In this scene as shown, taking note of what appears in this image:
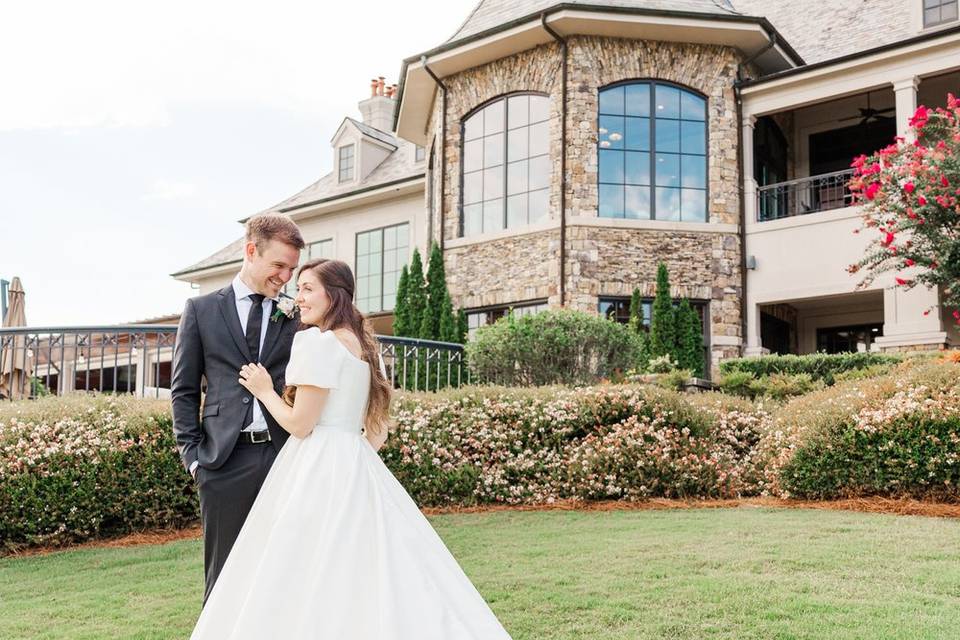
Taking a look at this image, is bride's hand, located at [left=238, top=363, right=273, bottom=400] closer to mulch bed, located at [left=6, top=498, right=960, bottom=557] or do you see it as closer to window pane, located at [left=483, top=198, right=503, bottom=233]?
mulch bed, located at [left=6, top=498, right=960, bottom=557]

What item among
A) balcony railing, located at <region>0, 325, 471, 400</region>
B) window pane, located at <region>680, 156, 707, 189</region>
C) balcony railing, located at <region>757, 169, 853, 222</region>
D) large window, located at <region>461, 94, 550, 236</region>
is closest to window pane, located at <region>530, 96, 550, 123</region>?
large window, located at <region>461, 94, 550, 236</region>

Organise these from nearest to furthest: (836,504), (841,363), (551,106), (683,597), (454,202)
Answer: (683,597) → (836,504) → (841,363) → (551,106) → (454,202)

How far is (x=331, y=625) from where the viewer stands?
310cm

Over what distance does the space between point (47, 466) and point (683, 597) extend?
567 centimetres

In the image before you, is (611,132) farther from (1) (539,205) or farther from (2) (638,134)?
(1) (539,205)

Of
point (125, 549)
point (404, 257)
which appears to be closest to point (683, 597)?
point (125, 549)

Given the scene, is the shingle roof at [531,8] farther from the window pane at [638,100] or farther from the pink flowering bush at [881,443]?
the pink flowering bush at [881,443]

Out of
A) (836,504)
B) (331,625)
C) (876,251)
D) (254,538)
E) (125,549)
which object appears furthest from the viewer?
(876,251)

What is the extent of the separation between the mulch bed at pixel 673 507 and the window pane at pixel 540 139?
8.90m

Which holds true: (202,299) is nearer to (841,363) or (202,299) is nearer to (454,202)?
(841,363)

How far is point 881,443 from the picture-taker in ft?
26.4

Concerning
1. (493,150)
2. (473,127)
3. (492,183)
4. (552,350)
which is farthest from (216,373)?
(473,127)

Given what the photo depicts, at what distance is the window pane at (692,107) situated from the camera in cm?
1622

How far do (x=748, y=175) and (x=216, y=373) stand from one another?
47.0 feet
